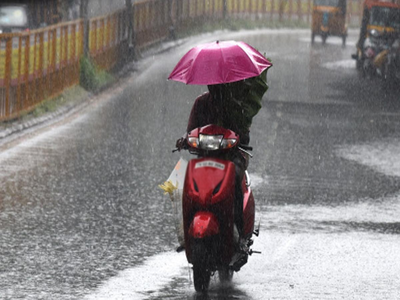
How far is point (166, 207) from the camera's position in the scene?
9.86m

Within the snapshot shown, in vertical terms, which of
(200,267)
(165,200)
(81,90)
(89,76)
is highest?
(200,267)

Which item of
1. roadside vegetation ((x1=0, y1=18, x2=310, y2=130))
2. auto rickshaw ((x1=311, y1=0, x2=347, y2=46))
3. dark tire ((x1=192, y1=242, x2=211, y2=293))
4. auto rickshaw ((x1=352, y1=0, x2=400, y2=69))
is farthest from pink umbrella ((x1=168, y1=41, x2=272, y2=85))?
auto rickshaw ((x1=311, y1=0, x2=347, y2=46))

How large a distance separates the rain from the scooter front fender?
0.52m

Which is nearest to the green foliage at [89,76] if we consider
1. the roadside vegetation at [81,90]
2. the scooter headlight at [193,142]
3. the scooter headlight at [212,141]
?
the roadside vegetation at [81,90]

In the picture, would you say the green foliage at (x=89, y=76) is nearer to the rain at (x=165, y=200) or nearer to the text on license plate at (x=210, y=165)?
the rain at (x=165, y=200)

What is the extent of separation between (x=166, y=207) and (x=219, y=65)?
10.7 feet

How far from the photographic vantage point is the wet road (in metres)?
7.09

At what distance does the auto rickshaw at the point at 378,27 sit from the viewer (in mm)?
27922

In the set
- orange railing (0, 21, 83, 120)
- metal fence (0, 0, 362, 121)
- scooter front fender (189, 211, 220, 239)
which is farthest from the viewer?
metal fence (0, 0, 362, 121)

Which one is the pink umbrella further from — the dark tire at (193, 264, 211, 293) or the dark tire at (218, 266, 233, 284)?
the dark tire at (218, 266, 233, 284)

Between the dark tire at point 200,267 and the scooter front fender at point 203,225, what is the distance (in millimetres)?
81

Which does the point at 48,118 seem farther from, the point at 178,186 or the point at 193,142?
the point at 193,142

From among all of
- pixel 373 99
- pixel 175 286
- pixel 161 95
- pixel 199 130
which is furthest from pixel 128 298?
pixel 373 99

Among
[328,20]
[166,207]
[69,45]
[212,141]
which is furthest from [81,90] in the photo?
[328,20]
